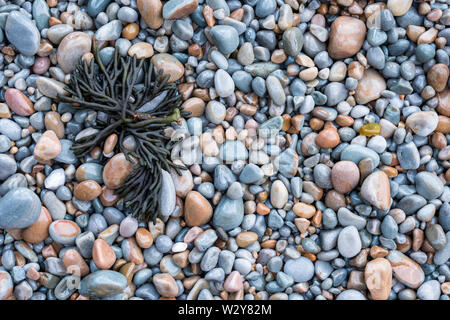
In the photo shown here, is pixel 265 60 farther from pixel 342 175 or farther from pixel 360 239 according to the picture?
pixel 360 239

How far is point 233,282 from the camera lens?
1.52 m

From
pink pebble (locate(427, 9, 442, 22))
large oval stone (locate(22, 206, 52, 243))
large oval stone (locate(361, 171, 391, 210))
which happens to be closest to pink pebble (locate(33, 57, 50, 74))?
large oval stone (locate(22, 206, 52, 243))

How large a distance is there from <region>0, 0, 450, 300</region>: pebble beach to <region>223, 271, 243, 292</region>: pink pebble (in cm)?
1

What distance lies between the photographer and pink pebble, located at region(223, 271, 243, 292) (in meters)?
1.52

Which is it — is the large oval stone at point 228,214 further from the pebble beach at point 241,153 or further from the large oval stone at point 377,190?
the large oval stone at point 377,190

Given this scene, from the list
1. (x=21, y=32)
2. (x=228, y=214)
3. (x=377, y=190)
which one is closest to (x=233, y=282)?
(x=228, y=214)

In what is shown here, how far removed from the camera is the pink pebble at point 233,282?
60.0 inches

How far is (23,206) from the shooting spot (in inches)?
56.6

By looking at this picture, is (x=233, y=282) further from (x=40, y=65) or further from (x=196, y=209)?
(x=40, y=65)

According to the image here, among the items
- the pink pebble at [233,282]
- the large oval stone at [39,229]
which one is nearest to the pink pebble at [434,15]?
the pink pebble at [233,282]

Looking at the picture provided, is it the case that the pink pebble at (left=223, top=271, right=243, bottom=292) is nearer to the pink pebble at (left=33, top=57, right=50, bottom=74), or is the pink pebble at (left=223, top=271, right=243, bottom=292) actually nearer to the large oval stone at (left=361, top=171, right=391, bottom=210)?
the large oval stone at (left=361, top=171, right=391, bottom=210)

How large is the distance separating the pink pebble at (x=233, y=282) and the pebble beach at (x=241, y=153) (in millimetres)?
11
